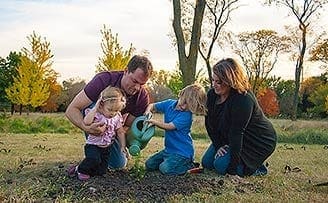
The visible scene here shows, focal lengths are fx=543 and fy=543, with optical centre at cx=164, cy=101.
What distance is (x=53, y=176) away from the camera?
6.02 meters

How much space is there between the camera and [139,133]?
244 inches

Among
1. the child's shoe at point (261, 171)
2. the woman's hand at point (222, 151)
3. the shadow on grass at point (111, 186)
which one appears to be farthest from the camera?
the child's shoe at point (261, 171)

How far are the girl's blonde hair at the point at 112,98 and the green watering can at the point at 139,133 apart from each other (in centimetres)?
60

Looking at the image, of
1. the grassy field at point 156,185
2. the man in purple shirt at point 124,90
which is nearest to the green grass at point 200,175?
the grassy field at point 156,185

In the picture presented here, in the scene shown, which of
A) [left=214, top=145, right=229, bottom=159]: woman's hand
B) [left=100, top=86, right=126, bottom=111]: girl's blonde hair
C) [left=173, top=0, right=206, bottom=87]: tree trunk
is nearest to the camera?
[left=100, top=86, right=126, bottom=111]: girl's blonde hair

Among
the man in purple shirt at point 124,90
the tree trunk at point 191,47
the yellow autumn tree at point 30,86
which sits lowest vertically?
the yellow autumn tree at point 30,86

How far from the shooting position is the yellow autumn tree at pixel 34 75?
106 ft

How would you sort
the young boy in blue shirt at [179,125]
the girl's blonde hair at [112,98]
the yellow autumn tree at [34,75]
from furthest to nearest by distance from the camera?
the yellow autumn tree at [34,75] → the young boy in blue shirt at [179,125] → the girl's blonde hair at [112,98]

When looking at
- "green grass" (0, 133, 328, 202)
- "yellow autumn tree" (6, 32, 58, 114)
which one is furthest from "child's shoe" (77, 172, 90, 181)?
"yellow autumn tree" (6, 32, 58, 114)

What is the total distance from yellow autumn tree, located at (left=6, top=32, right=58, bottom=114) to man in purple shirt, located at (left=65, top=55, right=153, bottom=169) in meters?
26.6

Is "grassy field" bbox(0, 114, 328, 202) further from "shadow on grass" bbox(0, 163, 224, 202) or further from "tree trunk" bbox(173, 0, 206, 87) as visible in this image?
"tree trunk" bbox(173, 0, 206, 87)

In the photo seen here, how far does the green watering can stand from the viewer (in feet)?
20.2

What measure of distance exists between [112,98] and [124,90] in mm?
479

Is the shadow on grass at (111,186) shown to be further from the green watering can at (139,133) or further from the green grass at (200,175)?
the green watering can at (139,133)
